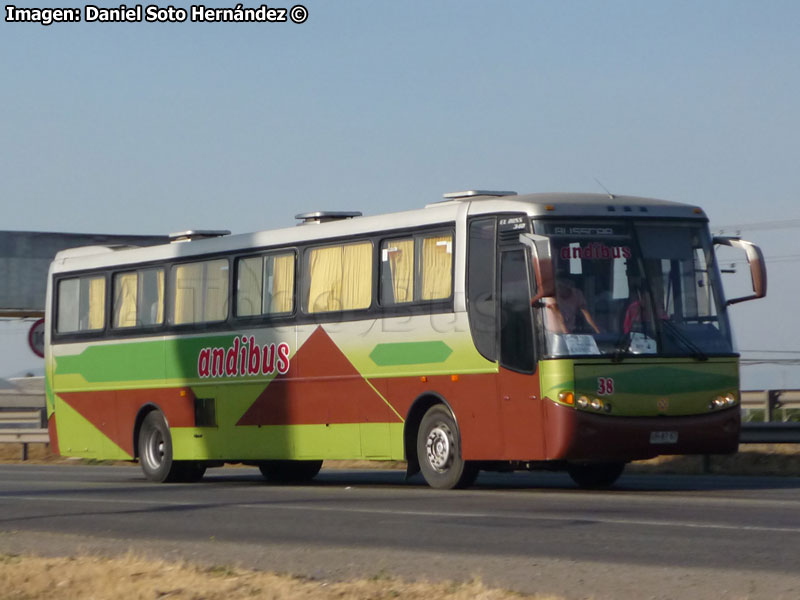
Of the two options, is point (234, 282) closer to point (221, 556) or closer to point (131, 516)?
point (131, 516)

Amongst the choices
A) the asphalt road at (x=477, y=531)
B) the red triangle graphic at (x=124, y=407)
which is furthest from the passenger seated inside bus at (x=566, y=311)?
the red triangle graphic at (x=124, y=407)

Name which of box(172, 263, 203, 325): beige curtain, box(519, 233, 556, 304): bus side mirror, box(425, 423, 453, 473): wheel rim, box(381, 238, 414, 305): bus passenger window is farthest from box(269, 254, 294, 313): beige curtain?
box(519, 233, 556, 304): bus side mirror

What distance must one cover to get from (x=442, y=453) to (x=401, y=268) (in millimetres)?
2306

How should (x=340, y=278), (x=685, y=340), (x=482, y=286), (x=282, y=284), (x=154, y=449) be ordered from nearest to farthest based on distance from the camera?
1. (x=685, y=340)
2. (x=482, y=286)
3. (x=340, y=278)
4. (x=282, y=284)
5. (x=154, y=449)

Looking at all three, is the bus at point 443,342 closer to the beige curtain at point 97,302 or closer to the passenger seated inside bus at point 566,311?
the passenger seated inside bus at point 566,311

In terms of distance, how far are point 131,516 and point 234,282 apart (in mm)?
6898

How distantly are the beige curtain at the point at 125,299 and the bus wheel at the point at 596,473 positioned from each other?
310 inches

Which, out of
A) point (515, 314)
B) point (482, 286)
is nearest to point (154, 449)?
point (482, 286)

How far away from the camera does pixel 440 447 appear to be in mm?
17672

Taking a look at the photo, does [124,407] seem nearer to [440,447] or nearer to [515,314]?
[440,447]

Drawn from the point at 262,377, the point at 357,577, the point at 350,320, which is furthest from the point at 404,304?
the point at 357,577

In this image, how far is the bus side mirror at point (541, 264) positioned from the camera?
1566 centimetres

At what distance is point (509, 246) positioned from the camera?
55.1 ft

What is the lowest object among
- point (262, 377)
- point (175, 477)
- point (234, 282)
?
point (175, 477)
